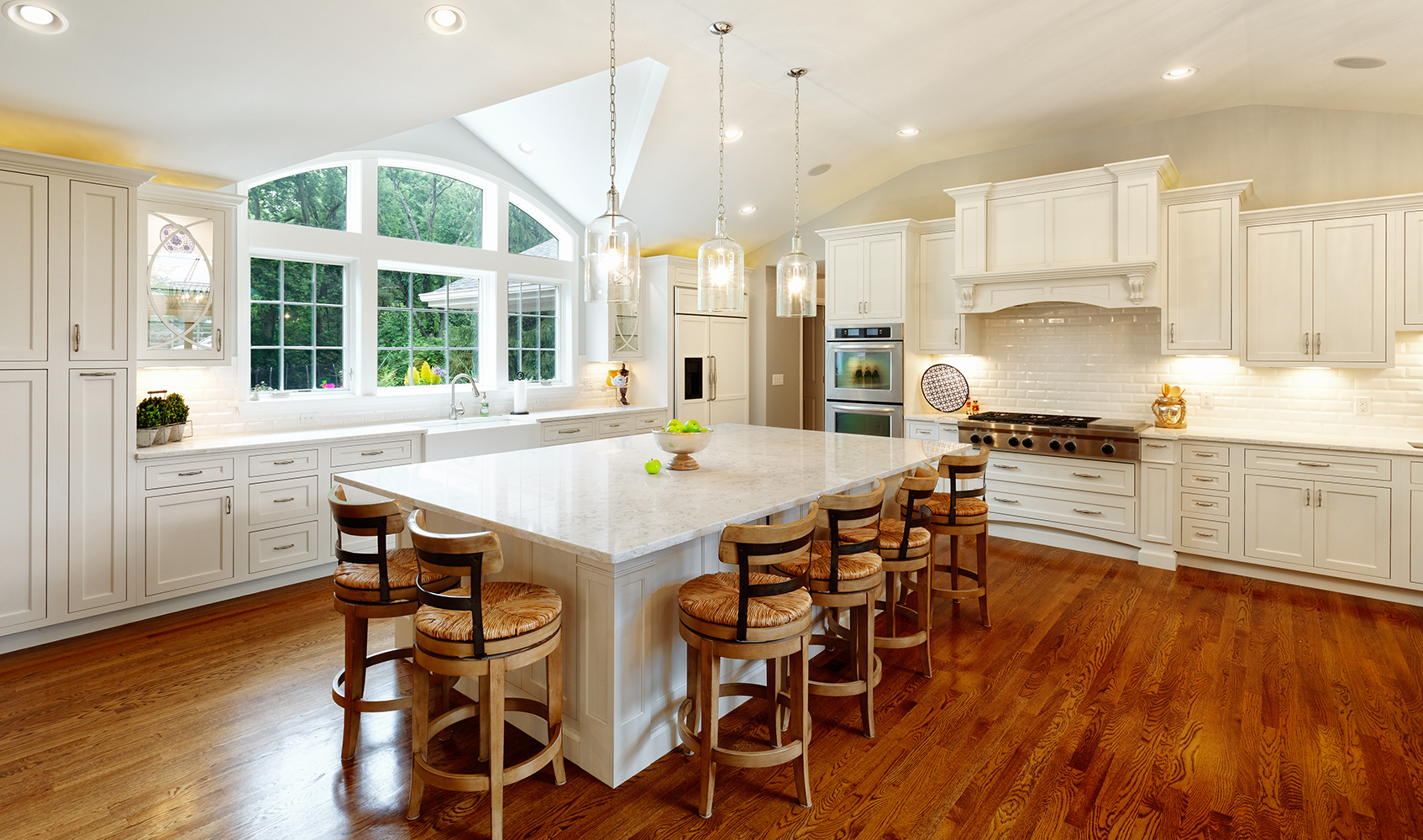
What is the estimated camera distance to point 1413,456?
13.1 ft

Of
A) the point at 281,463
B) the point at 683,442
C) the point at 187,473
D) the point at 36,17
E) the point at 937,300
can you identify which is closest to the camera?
the point at 36,17

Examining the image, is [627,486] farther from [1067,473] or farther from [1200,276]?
[1200,276]

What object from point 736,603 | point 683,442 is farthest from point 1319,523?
point 736,603

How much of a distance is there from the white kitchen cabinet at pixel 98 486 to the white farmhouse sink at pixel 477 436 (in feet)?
5.32

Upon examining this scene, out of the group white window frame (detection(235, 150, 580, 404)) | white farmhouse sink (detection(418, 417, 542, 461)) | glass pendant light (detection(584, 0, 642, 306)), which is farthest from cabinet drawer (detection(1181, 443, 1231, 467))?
white window frame (detection(235, 150, 580, 404))

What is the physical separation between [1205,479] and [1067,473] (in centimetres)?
82

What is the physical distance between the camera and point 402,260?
17.7 feet

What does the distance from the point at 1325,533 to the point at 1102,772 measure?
123 inches

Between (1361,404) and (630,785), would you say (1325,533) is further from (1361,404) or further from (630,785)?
(630,785)

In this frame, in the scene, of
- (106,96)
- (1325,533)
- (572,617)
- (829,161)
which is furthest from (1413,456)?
(106,96)

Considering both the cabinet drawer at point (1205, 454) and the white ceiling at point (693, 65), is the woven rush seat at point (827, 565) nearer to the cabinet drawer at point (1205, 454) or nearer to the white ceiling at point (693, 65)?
the white ceiling at point (693, 65)

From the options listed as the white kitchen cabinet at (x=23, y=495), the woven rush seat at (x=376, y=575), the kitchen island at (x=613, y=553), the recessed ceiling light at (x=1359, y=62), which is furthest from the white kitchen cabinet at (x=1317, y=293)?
the white kitchen cabinet at (x=23, y=495)

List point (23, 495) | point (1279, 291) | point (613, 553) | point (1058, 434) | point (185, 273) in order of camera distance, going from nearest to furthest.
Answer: point (613, 553), point (23, 495), point (185, 273), point (1279, 291), point (1058, 434)

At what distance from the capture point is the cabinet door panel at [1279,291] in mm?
4484
